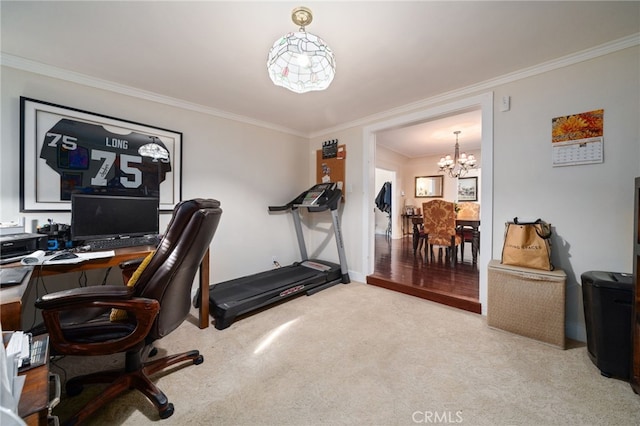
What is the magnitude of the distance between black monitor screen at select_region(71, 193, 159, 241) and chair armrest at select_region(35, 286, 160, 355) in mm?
1102

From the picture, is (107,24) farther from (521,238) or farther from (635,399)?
(635,399)

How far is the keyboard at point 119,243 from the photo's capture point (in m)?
2.00

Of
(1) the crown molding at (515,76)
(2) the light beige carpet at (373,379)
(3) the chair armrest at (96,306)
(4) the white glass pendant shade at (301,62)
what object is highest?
(1) the crown molding at (515,76)

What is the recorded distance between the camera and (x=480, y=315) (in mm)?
2445

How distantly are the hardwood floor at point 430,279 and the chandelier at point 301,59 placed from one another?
2.50 meters

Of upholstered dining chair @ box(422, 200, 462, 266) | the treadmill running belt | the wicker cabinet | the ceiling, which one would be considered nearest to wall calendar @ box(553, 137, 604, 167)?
the wicker cabinet

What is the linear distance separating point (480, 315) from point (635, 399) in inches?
41.7

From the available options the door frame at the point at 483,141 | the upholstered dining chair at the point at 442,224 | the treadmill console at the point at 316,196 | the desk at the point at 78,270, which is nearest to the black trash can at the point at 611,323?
the door frame at the point at 483,141

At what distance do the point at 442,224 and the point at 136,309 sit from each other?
A: 4026 millimetres

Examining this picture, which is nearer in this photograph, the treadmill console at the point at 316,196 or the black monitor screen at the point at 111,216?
the black monitor screen at the point at 111,216

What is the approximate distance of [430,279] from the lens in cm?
328

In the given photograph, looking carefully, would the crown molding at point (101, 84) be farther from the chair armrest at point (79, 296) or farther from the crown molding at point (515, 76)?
the chair armrest at point (79, 296)

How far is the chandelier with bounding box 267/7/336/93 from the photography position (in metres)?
1.39

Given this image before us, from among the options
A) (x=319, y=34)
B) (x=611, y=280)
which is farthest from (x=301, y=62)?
(x=611, y=280)
